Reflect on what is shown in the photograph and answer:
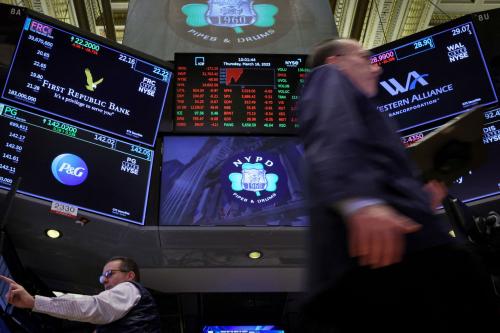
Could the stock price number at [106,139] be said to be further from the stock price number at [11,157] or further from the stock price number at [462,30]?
the stock price number at [462,30]

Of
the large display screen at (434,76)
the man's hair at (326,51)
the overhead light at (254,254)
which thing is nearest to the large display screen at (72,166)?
the overhead light at (254,254)

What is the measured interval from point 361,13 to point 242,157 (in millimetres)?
7714

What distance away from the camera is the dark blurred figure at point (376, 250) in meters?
1.34

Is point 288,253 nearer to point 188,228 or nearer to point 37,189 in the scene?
point 188,228

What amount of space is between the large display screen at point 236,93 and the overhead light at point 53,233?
1579mm

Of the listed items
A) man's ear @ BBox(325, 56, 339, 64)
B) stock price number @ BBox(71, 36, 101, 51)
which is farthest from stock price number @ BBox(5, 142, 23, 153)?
man's ear @ BBox(325, 56, 339, 64)

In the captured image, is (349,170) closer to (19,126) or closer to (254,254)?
(19,126)

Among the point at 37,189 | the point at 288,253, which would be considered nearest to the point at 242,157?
the point at 288,253

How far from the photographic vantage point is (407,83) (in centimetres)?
564

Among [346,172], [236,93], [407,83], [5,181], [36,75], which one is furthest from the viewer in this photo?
[236,93]

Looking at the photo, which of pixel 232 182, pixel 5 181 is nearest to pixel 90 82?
pixel 5 181

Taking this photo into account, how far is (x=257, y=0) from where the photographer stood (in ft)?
24.7

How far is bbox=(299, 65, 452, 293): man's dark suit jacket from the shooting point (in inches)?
55.6

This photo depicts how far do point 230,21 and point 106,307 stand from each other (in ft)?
16.1
